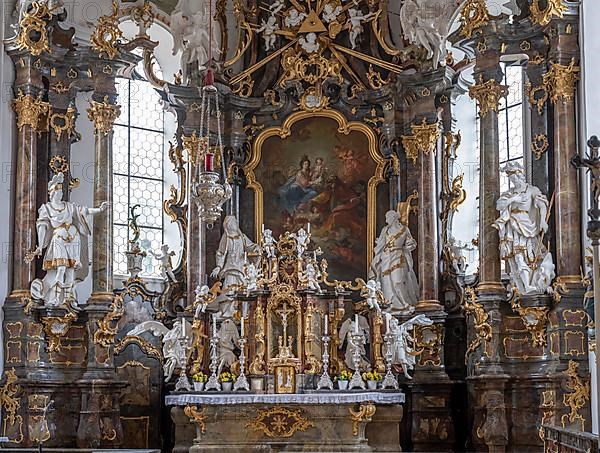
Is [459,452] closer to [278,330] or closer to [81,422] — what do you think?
[278,330]

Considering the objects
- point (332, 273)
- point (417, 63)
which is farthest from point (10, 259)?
point (417, 63)

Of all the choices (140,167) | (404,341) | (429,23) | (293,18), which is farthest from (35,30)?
(404,341)

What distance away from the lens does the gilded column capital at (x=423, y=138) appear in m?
22.2

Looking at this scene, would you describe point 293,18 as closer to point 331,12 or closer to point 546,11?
point 331,12

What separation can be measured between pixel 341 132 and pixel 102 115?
4439mm

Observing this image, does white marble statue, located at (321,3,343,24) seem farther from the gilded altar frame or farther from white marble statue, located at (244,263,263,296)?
white marble statue, located at (244,263,263,296)

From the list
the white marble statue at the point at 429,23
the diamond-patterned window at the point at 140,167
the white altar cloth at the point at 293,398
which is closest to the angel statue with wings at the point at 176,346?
the white altar cloth at the point at 293,398

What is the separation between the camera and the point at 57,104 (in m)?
21.9

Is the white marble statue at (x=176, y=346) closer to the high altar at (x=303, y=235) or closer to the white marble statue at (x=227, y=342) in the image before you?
the high altar at (x=303, y=235)

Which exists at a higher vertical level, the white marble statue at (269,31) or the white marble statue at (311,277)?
the white marble statue at (269,31)

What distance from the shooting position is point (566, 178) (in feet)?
63.2

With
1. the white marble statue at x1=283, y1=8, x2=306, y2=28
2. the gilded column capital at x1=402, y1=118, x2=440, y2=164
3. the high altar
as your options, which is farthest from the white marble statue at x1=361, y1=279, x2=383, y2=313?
the white marble statue at x1=283, y1=8, x2=306, y2=28

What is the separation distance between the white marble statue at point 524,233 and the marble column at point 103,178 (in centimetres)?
690

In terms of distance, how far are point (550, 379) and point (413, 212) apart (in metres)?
4.70
